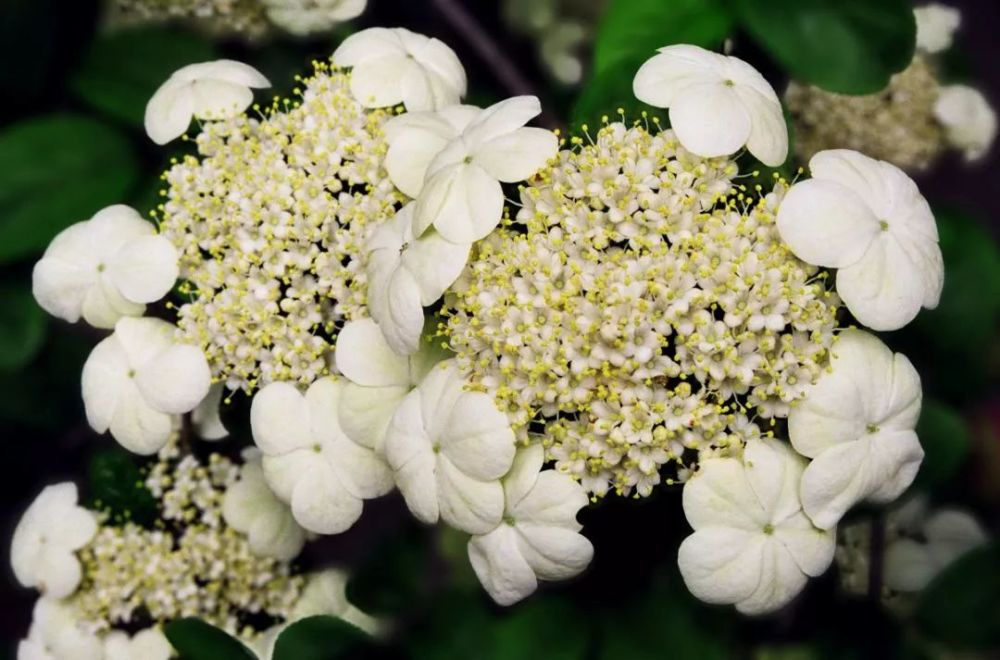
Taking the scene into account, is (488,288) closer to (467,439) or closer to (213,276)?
(467,439)

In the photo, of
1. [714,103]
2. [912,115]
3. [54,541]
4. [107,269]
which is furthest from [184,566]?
[912,115]

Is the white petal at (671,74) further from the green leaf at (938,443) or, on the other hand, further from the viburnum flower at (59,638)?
the viburnum flower at (59,638)

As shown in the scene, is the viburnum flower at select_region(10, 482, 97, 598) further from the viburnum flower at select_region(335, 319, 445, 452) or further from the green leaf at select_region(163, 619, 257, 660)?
the viburnum flower at select_region(335, 319, 445, 452)

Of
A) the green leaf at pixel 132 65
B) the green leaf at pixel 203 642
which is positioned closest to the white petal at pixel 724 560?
the green leaf at pixel 203 642

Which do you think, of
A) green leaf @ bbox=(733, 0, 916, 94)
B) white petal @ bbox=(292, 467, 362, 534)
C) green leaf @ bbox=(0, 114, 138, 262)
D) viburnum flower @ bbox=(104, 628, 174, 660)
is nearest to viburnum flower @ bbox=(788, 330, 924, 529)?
green leaf @ bbox=(733, 0, 916, 94)

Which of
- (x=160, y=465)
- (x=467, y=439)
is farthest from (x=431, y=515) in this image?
(x=160, y=465)

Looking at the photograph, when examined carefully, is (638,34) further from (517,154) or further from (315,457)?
(315,457)

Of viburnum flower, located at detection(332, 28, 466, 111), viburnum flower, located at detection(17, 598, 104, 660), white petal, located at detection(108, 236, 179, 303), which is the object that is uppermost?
viburnum flower, located at detection(332, 28, 466, 111)
